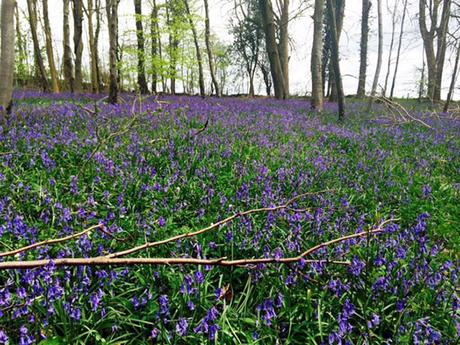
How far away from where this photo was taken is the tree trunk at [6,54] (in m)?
6.38

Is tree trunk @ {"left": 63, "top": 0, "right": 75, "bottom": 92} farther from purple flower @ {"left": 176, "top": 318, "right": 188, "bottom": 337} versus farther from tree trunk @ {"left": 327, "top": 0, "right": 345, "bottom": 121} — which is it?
purple flower @ {"left": 176, "top": 318, "right": 188, "bottom": 337}

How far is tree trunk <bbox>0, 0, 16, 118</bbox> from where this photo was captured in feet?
20.9

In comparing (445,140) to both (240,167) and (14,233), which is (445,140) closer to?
(240,167)

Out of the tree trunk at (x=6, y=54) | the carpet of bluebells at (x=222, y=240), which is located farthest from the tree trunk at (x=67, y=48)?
the carpet of bluebells at (x=222, y=240)

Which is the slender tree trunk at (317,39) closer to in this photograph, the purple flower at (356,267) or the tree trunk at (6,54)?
the tree trunk at (6,54)

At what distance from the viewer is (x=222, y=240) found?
3.08 meters

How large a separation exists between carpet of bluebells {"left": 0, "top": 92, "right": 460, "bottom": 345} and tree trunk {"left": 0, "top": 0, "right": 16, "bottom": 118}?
2.57 ft

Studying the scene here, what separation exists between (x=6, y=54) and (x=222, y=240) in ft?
20.8

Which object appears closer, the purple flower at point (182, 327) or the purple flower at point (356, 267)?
the purple flower at point (182, 327)

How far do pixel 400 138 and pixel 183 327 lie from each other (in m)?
8.51

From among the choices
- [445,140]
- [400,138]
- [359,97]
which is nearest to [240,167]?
[400,138]

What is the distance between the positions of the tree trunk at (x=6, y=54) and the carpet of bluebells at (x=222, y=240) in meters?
0.78

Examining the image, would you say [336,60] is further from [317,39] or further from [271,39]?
[271,39]

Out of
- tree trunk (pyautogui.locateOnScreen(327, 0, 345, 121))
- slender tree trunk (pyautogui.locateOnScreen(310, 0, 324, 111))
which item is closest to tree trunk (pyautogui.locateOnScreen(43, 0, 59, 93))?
slender tree trunk (pyautogui.locateOnScreen(310, 0, 324, 111))
